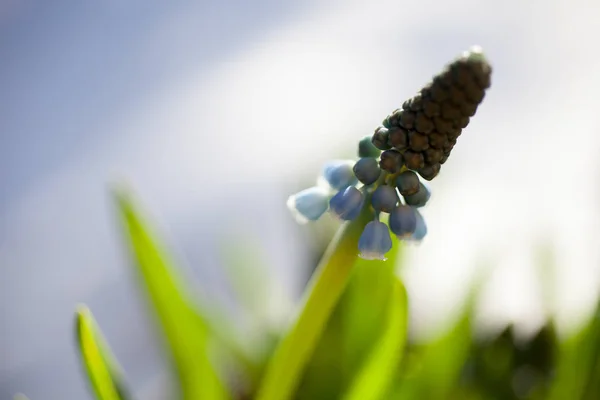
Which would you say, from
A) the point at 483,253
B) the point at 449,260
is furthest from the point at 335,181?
the point at 449,260

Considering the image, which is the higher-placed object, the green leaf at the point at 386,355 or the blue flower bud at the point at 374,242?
the blue flower bud at the point at 374,242

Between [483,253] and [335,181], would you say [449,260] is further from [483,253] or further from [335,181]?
[335,181]

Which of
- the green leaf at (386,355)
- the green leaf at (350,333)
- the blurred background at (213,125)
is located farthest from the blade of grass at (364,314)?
the blurred background at (213,125)

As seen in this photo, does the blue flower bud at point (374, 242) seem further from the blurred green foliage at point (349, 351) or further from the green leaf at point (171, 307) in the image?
the green leaf at point (171, 307)

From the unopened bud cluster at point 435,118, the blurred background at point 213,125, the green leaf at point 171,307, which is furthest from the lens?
the blurred background at point 213,125

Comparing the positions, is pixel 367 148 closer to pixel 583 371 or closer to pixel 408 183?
pixel 408 183
